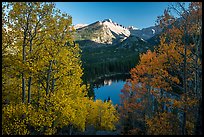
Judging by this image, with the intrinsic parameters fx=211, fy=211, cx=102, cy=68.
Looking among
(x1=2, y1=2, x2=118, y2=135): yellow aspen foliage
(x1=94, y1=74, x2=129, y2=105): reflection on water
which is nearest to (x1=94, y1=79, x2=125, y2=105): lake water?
(x1=94, y1=74, x2=129, y2=105): reflection on water

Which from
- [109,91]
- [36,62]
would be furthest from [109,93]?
[36,62]

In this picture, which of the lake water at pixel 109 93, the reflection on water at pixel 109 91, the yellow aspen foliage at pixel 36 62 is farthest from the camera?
the reflection on water at pixel 109 91

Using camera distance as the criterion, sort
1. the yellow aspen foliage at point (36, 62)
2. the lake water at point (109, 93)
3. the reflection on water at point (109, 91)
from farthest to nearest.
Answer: the reflection on water at point (109, 91) < the lake water at point (109, 93) < the yellow aspen foliage at point (36, 62)

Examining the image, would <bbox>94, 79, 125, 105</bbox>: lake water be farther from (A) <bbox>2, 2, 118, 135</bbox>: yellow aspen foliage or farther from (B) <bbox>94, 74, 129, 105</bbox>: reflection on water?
(A) <bbox>2, 2, 118, 135</bbox>: yellow aspen foliage

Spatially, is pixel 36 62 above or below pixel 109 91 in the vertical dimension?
below

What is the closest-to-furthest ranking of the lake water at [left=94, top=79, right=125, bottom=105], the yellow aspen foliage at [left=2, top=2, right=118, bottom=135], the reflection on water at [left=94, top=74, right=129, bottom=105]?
the yellow aspen foliage at [left=2, top=2, right=118, bottom=135], the lake water at [left=94, top=79, right=125, bottom=105], the reflection on water at [left=94, top=74, right=129, bottom=105]

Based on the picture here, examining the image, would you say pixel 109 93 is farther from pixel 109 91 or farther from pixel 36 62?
pixel 36 62

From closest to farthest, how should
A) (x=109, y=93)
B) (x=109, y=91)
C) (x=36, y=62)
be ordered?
(x=36, y=62), (x=109, y=93), (x=109, y=91)

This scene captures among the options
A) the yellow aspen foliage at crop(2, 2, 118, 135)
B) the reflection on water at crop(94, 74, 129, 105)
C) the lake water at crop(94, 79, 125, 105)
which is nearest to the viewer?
the yellow aspen foliage at crop(2, 2, 118, 135)

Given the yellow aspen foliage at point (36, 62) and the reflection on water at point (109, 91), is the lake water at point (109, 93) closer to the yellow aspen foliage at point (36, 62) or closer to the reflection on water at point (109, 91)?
the reflection on water at point (109, 91)

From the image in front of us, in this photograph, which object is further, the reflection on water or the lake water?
the reflection on water

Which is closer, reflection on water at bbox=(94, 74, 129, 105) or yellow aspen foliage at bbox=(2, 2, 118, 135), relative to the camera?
yellow aspen foliage at bbox=(2, 2, 118, 135)

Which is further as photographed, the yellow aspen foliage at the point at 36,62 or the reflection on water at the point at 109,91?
the reflection on water at the point at 109,91

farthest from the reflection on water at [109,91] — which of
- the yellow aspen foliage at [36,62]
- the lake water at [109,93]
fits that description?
the yellow aspen foliage at [36,62]
